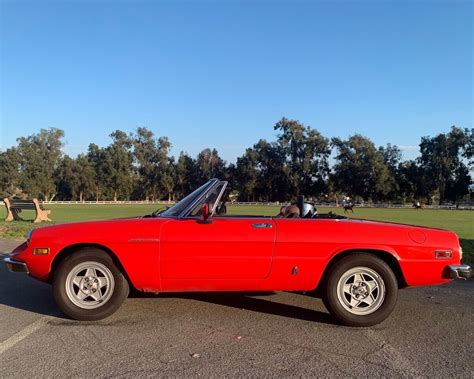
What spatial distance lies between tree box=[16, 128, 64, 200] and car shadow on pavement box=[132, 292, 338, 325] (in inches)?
4023

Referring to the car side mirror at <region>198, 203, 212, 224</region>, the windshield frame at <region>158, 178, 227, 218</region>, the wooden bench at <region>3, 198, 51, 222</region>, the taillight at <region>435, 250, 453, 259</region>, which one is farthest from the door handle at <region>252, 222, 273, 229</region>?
the wooden bench at <region>3, 198, 51, 222</region>

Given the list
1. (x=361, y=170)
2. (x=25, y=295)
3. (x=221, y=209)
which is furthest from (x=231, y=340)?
(x=361, y=170)

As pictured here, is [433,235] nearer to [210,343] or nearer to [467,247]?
[210,343]

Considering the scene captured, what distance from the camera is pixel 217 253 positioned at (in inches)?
185

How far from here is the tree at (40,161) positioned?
99562 millimetres

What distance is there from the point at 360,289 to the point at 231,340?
150 centimetres

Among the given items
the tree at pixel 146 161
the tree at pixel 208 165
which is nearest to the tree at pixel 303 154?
the tree at pixel 208 165

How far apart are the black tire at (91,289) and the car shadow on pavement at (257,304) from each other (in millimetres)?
1133

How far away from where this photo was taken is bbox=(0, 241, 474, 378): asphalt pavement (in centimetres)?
360

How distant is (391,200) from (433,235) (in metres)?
97.8

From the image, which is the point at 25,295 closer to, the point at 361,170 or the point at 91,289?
the point at 91,289

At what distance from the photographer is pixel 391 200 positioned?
97.6m

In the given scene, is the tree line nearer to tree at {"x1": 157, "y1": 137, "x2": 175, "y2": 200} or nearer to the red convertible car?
tree at {"x1": 157, "y1": 137, "x2": 175, "y2": 200}

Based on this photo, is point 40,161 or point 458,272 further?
point 40,161
